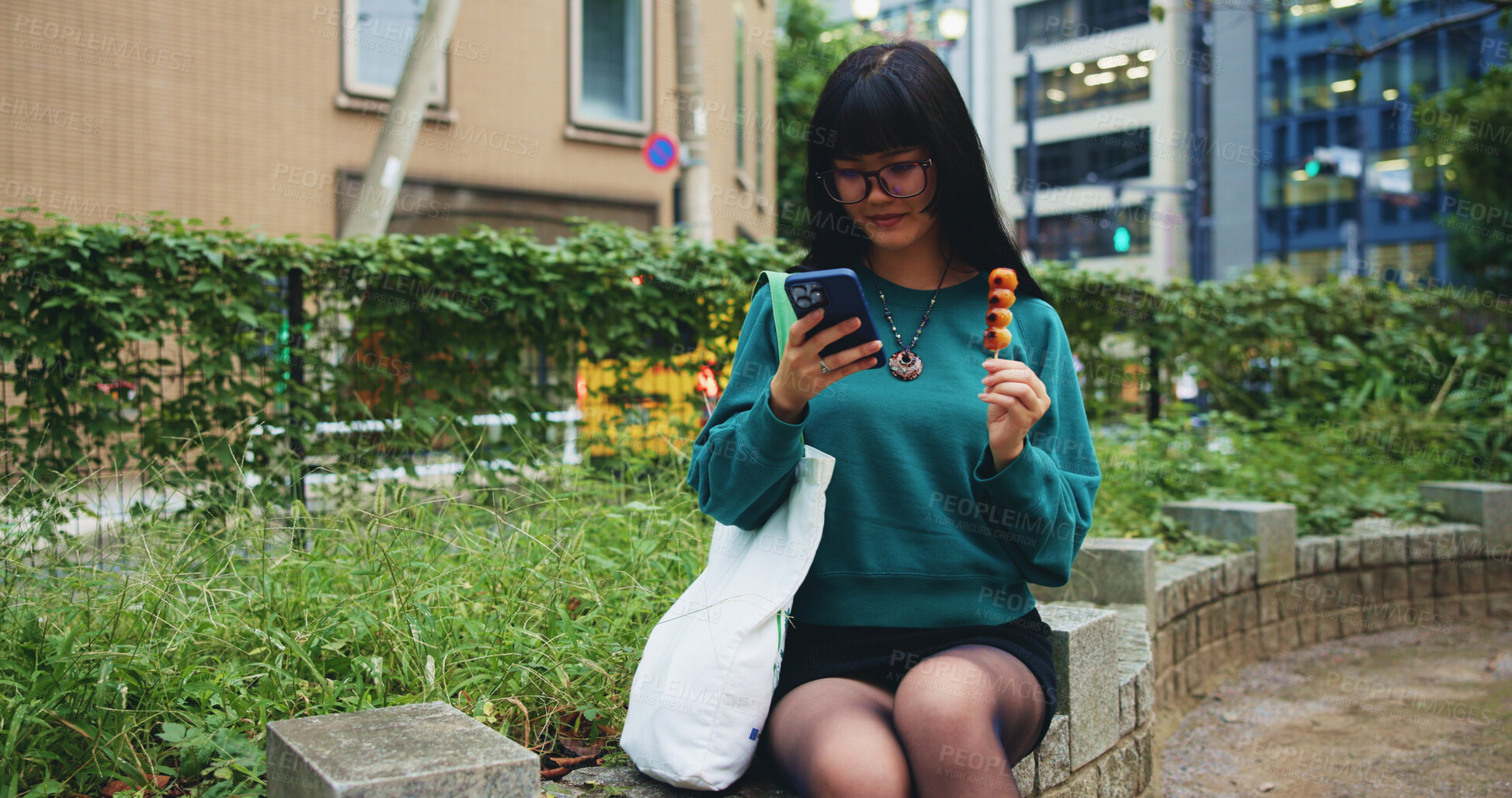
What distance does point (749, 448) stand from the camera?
1806 mm

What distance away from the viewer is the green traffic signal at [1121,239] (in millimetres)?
15930

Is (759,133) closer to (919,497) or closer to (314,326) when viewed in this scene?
(314,326)

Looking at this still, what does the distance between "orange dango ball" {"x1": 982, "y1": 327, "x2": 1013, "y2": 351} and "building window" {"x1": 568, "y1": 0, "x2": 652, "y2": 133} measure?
11.7 m

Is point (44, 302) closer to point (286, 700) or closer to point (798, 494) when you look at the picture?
point (286, 700)

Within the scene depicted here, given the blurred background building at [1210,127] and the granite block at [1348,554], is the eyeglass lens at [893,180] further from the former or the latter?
the blurred background building at [1210,127]

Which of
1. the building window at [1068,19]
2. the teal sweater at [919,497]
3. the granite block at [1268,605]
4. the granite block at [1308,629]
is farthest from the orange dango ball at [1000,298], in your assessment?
the building window at [1068,19]

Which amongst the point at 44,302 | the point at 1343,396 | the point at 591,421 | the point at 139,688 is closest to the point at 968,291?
the point at 139,688

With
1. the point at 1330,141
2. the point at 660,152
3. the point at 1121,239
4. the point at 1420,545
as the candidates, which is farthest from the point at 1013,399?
the point at 1330,141

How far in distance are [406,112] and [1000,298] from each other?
650 centimetres

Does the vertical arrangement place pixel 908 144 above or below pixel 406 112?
below

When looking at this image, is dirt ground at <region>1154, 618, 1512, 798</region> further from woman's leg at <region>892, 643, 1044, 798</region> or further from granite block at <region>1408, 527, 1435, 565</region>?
woman's leg at <region>892, 643, 1044, 798</region>

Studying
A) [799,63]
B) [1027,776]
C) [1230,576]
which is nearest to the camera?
[1027,776]

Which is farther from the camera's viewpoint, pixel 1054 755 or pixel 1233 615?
pixel 1233 615

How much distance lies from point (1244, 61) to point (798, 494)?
4474 cm
